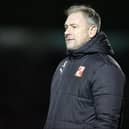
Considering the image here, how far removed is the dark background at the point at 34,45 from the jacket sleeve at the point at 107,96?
3.76 meters

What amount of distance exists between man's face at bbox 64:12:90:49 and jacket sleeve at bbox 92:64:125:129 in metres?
0.23

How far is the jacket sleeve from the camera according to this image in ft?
7.61

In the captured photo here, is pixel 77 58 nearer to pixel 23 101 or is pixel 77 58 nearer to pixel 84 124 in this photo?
pixel 84 124

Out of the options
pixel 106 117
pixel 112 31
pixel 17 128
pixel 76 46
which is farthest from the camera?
pixel 112 31

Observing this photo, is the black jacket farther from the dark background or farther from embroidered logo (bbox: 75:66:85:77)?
the dark background

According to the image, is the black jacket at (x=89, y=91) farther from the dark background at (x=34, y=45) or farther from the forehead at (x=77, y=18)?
the dark background at (x=34, y=45)

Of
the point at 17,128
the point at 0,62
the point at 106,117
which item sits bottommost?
the point at 17,128

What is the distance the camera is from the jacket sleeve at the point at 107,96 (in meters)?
2.32

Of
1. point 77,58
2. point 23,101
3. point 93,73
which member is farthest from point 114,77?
point 23,101

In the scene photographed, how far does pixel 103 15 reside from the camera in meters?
6.09

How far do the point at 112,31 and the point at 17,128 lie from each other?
1.64 metres

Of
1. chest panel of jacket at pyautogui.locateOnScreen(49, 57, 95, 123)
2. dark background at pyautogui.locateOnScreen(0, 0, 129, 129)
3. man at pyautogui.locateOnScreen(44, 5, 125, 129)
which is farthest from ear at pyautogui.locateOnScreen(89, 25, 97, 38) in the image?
dark background at pyautogui.locateOnScreen(0, 0, 129, 129)

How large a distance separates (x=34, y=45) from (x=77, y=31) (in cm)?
372

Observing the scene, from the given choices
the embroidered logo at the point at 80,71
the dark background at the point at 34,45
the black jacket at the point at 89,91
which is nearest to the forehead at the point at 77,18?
the black jacket at the point at 89,91
